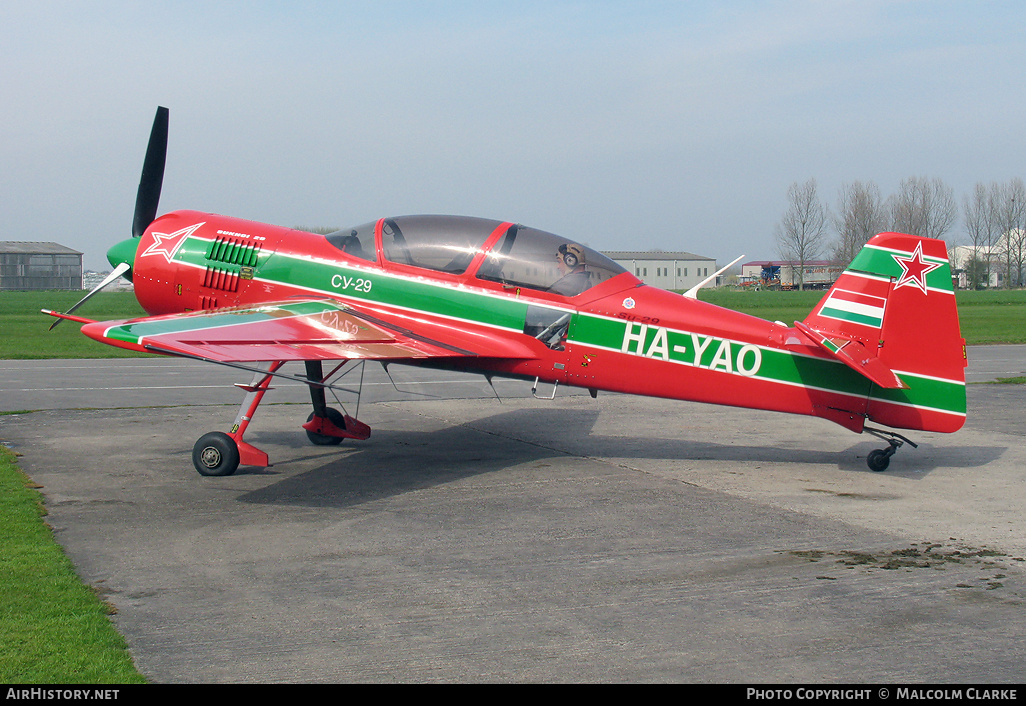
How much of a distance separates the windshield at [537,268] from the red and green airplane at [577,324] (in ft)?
0.05

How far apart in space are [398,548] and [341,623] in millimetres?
1576

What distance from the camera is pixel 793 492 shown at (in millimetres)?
8383

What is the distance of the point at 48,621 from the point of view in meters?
4.81

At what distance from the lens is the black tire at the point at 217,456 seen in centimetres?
879

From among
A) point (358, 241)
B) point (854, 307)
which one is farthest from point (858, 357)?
point (358, 241)

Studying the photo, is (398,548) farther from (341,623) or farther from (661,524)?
(661,524)

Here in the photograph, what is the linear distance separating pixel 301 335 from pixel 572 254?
298 cm

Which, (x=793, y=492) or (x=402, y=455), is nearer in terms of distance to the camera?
(x=793, y=492)

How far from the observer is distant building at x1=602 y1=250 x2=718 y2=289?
10025 cm

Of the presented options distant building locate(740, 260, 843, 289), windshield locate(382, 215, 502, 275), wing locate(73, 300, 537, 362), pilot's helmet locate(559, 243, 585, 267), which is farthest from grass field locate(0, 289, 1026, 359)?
distant building locate(740, 260, 843, 289)

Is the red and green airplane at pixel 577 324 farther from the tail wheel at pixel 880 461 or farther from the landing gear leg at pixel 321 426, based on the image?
the landing gear leg at pixel 321 426

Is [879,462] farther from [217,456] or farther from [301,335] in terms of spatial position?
[217,456]

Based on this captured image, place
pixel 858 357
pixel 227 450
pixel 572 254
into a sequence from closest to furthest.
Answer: pixel 858 357, pixel 227 450, pixel 572 254

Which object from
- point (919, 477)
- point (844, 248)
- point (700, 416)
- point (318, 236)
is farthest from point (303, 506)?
point (844, 248)
